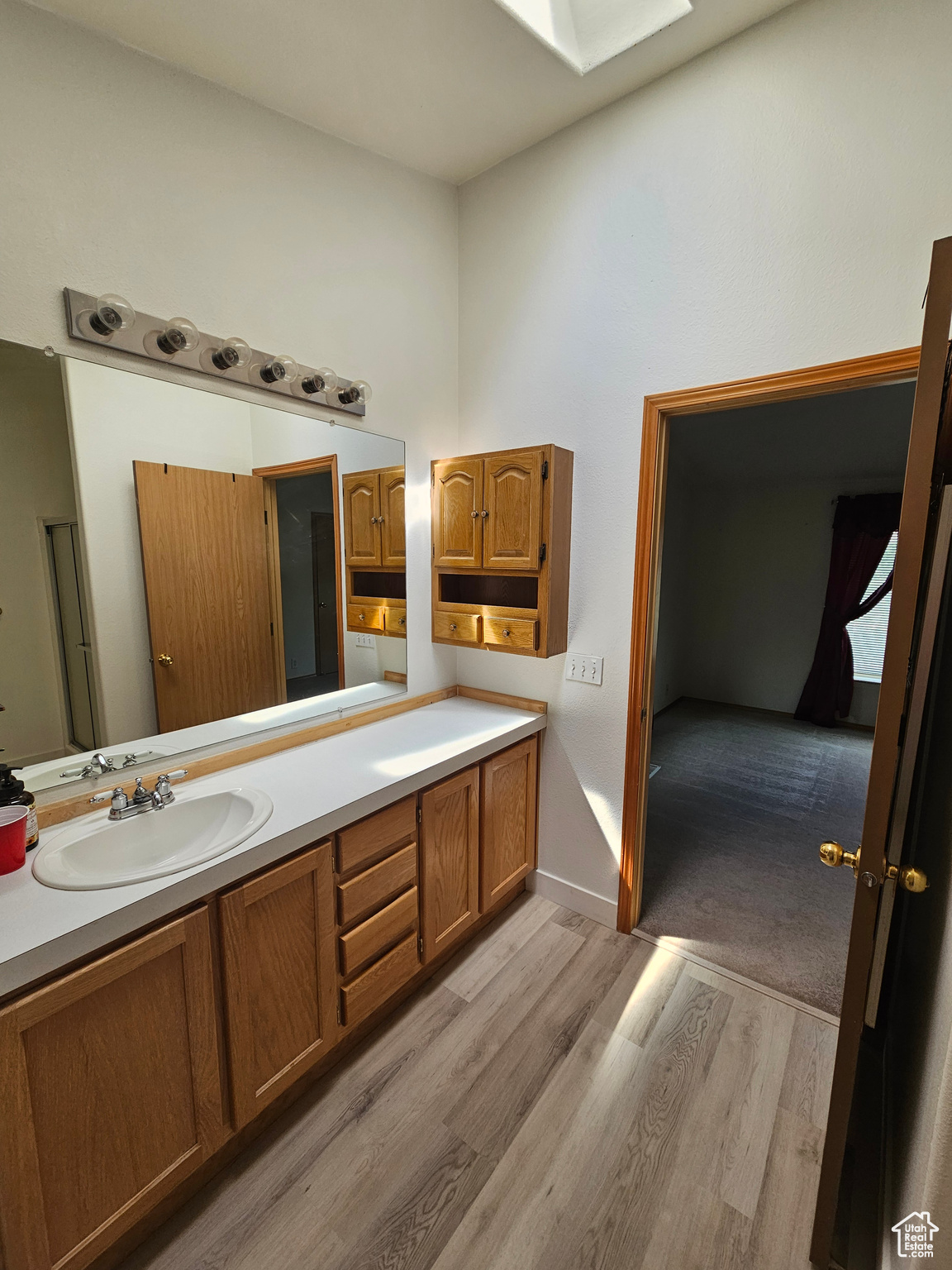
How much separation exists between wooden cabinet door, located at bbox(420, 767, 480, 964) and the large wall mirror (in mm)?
554

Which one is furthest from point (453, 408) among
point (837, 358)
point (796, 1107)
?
point (796, 1107)

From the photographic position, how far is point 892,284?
4.65 feet

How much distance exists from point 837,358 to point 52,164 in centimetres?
205

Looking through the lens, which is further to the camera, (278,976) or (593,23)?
(593,23)

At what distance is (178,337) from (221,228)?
1.32ft

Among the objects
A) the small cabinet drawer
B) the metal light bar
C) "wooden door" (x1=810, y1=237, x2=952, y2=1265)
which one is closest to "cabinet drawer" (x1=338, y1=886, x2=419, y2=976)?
the small cabinet drawer

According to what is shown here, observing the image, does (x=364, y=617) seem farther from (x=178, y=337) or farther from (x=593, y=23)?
(x=593, y=23)

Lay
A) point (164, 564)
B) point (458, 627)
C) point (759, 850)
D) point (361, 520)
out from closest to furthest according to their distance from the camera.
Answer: point (164, 564)
point (361, 520)
point (458, 627)
point (759, 850)

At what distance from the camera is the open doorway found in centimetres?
227

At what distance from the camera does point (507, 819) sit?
215cm

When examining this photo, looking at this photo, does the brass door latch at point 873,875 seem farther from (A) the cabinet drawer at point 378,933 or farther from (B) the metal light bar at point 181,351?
(B) the metal light bar at point 181,351

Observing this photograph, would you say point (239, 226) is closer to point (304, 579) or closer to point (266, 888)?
point (304, 579)

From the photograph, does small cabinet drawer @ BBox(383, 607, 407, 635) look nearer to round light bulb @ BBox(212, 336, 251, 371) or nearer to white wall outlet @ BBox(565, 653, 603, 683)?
white wall outlet @ BBox(565, 653, 603, 683)

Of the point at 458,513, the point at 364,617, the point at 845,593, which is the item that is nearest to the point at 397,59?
the point at 458,513
